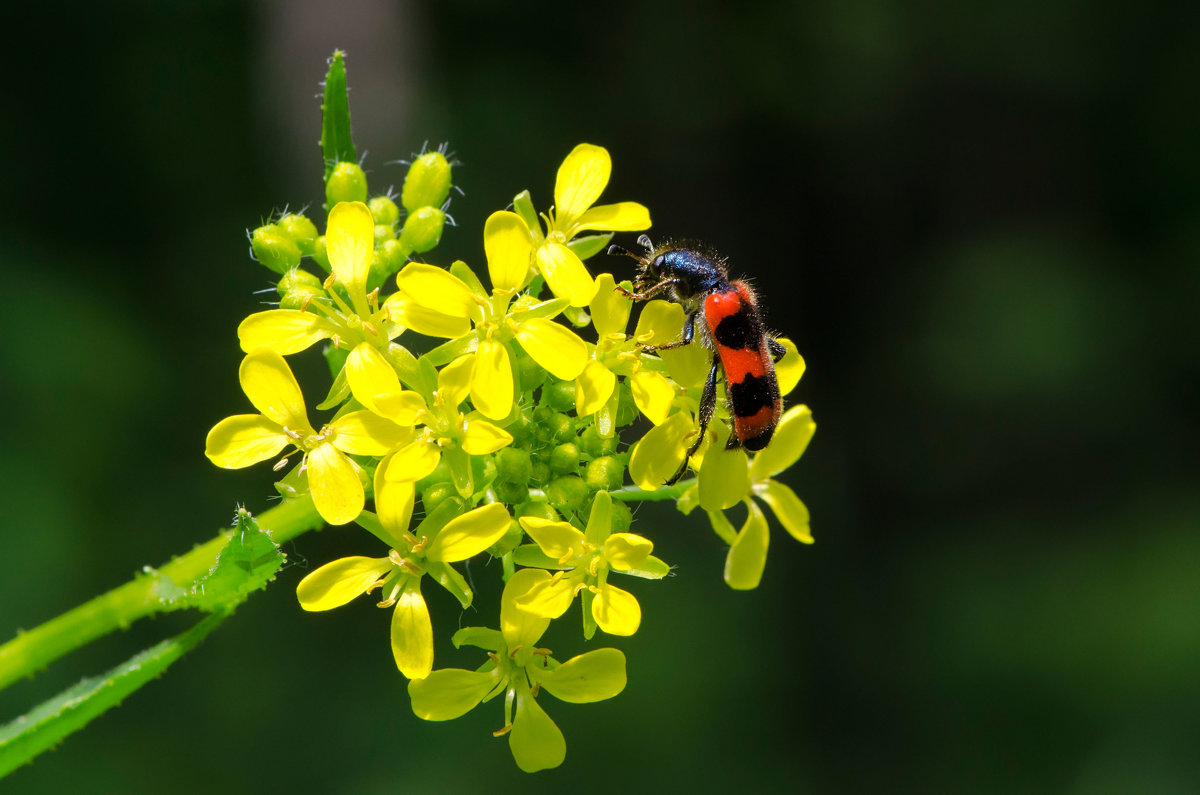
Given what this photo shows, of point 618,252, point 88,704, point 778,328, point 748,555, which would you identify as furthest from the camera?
point 778,328

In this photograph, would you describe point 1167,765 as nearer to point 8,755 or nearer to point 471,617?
point 471,617

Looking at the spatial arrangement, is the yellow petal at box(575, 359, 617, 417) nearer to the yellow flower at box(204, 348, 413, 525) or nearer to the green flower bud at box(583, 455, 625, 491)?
the green flower bud at box(583, 455, 625, 491)

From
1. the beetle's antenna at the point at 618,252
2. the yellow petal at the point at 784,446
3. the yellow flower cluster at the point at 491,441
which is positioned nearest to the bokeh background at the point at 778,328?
the yellow petal at the point at 784,446

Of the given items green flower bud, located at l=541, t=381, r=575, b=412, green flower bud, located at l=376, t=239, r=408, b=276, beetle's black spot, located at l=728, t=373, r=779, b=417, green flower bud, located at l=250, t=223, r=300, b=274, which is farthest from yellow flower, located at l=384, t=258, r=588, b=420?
green flower bud, located at l=250, t=223, r=300, b=274

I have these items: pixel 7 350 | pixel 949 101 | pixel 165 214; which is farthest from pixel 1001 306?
pixel 7 350

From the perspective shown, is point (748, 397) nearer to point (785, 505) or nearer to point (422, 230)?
point (785, 505)

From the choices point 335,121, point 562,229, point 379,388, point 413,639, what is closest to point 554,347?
point 379,388

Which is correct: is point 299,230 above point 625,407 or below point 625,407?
above
